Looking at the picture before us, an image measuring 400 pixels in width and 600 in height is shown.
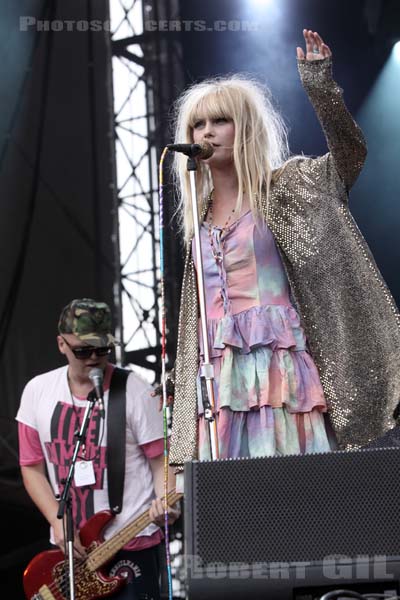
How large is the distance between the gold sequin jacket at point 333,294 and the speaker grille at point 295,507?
2.62ft

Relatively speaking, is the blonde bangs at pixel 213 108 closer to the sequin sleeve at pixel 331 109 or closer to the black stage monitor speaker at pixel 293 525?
the sequin sleeve at pixel 331 109

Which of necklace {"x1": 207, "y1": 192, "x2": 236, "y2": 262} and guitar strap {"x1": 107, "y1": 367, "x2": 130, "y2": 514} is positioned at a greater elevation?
necklace {"x1": 207, "y1": 192, "x2": 236, "y2": 262}

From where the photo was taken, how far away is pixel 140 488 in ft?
15.0

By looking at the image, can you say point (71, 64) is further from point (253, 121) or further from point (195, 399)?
point (195, 399)

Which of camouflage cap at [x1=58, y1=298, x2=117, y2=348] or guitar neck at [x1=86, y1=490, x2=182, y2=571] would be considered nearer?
guitar neck at [x1=86, y1=490, x2=182, y2=571]

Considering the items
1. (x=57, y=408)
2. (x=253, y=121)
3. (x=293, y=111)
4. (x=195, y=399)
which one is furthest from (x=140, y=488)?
(x=293, y=111)

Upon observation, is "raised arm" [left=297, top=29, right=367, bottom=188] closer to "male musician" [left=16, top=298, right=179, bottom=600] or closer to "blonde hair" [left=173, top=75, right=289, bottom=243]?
"blonde hair" [left=173, top=75, right=289, bottom=243]

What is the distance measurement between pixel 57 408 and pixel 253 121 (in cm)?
211

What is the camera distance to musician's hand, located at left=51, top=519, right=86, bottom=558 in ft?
14.5

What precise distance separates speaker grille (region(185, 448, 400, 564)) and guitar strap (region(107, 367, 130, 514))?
2.56 meters

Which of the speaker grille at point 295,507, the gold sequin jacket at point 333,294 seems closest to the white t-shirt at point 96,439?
the gold sequin jacket at point 333,294

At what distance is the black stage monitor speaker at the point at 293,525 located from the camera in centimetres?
193

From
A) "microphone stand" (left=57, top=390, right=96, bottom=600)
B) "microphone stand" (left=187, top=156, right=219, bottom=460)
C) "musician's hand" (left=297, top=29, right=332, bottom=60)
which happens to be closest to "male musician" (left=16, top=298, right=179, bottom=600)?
"microphone stand" (left=57, top=390, right=96, bottom=600)

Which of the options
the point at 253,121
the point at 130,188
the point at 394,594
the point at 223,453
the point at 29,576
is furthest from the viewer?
the point at 130,188
